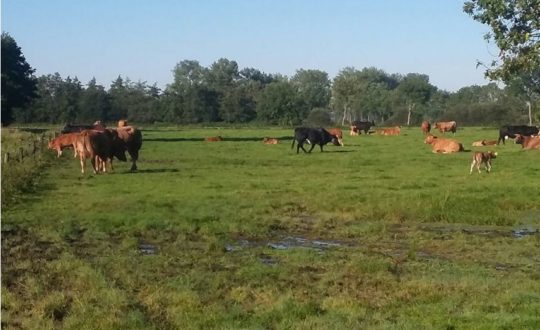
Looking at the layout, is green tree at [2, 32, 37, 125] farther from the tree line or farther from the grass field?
the grass field

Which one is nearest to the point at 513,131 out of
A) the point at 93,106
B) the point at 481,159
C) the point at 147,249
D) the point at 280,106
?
the point at 481,159

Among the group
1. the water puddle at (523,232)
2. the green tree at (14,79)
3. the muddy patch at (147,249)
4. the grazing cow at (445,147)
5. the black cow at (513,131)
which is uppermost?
the green tree at (14,79)

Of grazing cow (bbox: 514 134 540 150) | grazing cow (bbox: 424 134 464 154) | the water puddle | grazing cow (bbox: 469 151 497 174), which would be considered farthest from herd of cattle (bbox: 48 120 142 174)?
grazing cow (bbox: 514 134 540 150)

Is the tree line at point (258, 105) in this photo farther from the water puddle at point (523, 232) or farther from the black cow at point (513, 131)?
the water puddle at point (523, 232)

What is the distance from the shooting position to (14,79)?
207ft

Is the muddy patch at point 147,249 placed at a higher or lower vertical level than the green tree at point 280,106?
lower

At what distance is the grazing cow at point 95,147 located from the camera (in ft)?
83.3

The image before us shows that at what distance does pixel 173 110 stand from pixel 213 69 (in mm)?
51740

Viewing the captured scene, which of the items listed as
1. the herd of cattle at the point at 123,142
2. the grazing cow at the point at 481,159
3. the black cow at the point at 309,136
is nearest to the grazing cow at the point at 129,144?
the herd of cattle at the point at 123,142

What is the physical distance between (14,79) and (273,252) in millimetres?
55687

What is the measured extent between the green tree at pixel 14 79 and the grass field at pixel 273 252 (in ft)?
130

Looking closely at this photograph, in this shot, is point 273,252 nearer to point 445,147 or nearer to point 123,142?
point 123,142

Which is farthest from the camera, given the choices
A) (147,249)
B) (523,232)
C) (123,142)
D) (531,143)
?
(531,143)

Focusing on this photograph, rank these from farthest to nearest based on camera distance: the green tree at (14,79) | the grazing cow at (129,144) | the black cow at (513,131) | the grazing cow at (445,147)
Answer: the green tree at (14,79), the black cow at (513,131), the grazing cow at (445,147), the grazing cow at (129,144)
